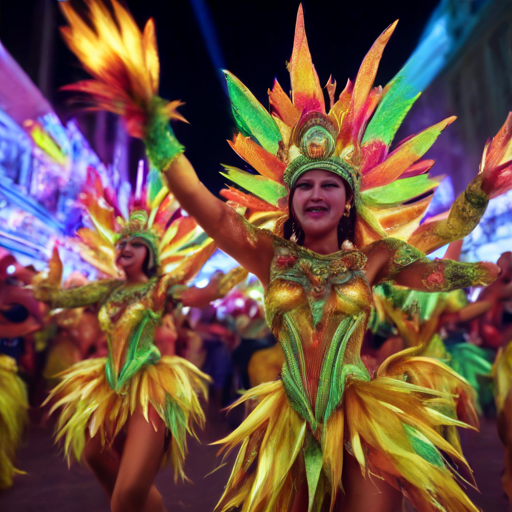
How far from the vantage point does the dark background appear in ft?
9.30

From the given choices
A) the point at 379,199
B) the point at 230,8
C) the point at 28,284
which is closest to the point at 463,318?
the point at 379,199

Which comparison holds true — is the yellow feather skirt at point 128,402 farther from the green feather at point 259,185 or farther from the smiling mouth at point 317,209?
the smiling mouth at point 317,209

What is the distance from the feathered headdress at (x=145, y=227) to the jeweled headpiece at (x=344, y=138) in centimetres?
100

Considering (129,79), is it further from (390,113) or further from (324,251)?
(390,113)

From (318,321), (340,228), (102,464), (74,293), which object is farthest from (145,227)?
(318,321)

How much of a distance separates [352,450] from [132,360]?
4.57ft

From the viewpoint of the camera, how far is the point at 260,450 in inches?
55.2

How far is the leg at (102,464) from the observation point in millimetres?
2332

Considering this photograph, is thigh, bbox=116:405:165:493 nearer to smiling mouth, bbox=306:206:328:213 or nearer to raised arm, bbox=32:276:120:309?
raised arm, bbox=32:276:120:309

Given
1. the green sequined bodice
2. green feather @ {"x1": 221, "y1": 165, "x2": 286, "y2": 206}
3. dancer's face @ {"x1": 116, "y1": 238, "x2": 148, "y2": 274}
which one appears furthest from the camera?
dancer's face @ {"x1": 116, "y1": 238, "x2": 148, "y2": 274}

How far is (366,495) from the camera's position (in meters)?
1.30

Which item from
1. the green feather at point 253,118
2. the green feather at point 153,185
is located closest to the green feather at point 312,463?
the green feather at point 253,118

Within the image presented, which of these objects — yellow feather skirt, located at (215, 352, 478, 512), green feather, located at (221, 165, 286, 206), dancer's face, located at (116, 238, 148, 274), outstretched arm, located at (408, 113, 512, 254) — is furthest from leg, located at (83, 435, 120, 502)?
outstretched arm, located at (408, 113, 512, 254)

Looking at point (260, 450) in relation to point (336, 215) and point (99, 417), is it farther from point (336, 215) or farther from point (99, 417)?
point (99, 417)
